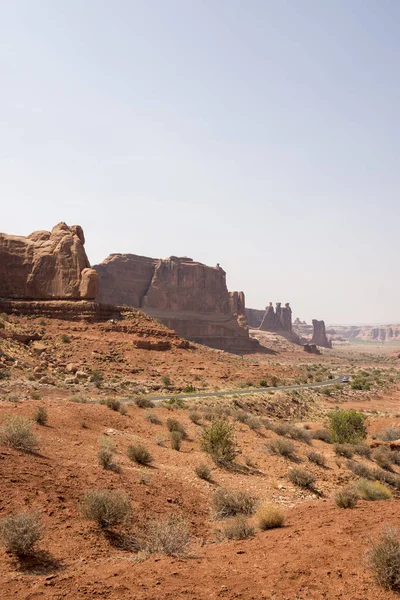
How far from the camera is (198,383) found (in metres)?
38.4

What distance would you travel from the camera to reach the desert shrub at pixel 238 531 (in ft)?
27.0

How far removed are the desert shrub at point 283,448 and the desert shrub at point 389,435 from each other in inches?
340

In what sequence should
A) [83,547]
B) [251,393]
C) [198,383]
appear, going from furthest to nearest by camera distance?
[198,383] < [251,393] < [83,547]

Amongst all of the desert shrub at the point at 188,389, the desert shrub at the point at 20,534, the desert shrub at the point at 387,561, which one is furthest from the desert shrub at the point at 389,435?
the desert shrub at the point at 20,534

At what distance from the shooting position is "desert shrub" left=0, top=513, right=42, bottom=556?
6.40 meters

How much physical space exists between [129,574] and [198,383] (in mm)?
32628

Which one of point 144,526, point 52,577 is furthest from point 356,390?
point 52,577

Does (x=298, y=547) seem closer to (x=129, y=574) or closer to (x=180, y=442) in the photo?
(x=129, y=574)

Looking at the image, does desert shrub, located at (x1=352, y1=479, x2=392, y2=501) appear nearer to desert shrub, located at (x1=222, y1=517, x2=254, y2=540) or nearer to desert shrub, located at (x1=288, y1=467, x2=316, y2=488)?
desert shrub, located at (x1=288, y1=467, x2=316, y2=488)

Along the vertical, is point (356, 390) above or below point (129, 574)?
below

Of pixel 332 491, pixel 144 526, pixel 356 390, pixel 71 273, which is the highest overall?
pixel 71 273

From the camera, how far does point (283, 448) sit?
17719 millimetres

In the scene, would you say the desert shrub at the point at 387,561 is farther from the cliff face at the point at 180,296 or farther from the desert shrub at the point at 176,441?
the cliff face at the point at 180,296

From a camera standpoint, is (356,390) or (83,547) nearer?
(83,547)
